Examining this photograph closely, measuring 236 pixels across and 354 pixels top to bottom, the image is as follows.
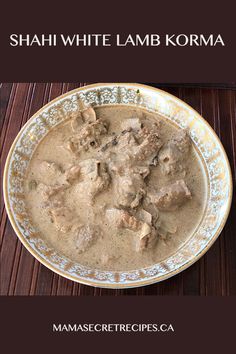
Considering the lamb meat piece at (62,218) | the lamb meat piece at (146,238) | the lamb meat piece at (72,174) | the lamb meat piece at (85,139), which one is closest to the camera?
the lamb meat piece at (146,238)

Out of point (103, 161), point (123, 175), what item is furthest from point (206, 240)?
point (103, 161)

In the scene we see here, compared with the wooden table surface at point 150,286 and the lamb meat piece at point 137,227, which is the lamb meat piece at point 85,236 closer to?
the lamb meat piece at point 137,227

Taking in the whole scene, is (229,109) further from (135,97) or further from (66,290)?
(66,290)

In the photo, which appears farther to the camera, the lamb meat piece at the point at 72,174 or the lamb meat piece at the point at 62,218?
the lamb meat piece at the point at 72,174

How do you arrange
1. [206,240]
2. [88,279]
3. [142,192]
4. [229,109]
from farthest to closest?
[229,109], [142,192], [206,240], [88,279]

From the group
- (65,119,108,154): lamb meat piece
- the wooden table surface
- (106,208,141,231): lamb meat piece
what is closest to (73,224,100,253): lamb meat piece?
(106,208,141,231): lamb meat piece

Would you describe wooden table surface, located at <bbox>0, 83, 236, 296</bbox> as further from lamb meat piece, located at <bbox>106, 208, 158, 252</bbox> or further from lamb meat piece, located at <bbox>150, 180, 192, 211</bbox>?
lamb meat piece, located at <bbox>150, 180, 192, 211</bbox>

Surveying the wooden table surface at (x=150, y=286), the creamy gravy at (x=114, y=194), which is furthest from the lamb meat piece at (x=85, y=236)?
the wooden table surface at (x=150, y=286)

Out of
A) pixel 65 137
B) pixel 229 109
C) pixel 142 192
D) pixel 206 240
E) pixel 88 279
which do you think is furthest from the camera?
pixel 229 109
